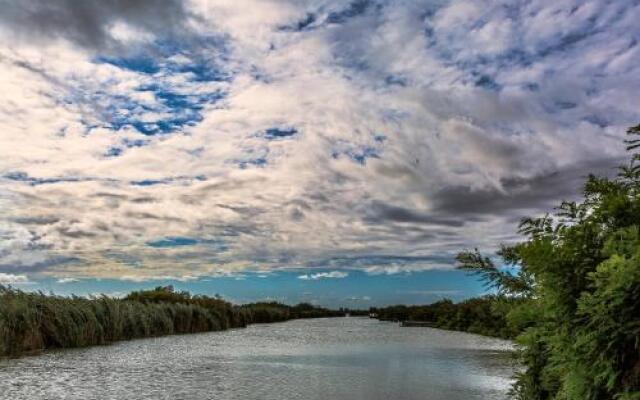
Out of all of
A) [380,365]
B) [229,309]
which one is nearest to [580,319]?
[380,365]

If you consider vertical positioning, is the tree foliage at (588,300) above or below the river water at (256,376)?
above

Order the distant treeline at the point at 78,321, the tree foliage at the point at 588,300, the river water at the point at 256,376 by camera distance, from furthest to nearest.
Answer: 1. the distant treeline at the point at 78,321
2. the river water at the point at 256,376
3. the tree foliage at the point at 588,300

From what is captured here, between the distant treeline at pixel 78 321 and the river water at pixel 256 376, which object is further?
the distant treeline at pixel 78 321

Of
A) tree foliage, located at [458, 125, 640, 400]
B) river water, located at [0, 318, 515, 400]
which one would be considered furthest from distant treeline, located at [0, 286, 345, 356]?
tree foliage, located at [458, 125, 640, 400]

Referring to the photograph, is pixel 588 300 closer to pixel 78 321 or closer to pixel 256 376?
pixel 256 376

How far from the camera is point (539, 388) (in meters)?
3.56

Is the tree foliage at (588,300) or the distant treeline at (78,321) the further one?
the distant treeline at (78,321)

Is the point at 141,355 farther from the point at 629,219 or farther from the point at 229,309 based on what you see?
the point at 229,309

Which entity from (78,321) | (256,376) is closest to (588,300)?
(256,376)

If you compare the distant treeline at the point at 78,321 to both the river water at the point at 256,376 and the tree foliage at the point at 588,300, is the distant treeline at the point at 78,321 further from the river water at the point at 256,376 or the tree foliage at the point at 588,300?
the tree foliage at the point at 588,300

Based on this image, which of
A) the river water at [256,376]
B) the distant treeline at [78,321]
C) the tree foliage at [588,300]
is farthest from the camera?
the distant treeline at [78,321]

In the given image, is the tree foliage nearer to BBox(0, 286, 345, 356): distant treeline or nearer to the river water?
the river water

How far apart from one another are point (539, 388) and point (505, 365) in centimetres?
679

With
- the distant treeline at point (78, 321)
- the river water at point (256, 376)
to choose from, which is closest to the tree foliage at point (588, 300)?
the river water at point (256, 376)
